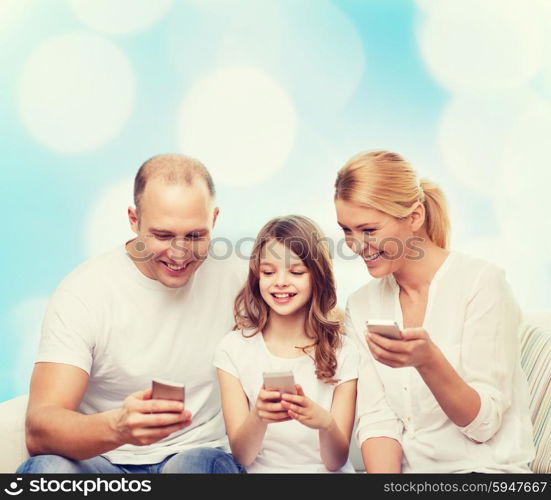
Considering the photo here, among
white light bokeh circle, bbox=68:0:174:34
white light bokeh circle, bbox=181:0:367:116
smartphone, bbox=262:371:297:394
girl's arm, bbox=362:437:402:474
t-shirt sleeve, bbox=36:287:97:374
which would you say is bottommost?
girl's arm, bbox=362:437:402:474

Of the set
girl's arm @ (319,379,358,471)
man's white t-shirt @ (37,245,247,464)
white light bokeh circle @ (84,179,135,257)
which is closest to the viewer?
girl's arm @ (319,379,358,471)

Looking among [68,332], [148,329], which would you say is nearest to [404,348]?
[148,329]

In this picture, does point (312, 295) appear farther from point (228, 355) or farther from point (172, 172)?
point (172, 172)

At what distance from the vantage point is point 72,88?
80.0 inches

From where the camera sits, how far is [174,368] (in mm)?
1780

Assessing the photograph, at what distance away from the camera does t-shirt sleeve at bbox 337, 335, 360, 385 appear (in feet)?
5.84

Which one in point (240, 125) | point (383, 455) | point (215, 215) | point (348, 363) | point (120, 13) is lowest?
point (383, 455)

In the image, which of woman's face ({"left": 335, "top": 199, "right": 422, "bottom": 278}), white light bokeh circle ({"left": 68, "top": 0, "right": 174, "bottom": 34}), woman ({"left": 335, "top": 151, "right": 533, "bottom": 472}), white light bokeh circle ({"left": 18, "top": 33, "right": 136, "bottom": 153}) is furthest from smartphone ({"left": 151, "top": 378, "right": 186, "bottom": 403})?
white light bokeh circle ({"left": 68, "top": 0, "right": 174, "bottom": 34})

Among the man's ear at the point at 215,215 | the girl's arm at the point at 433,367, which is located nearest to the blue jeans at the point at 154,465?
the girl's arm at the point at 433,367

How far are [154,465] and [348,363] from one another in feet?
1.81

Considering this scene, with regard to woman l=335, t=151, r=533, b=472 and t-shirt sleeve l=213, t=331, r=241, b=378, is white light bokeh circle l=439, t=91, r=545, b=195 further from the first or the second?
t-shirt sleeve l=213, t=331, r=241, b=378

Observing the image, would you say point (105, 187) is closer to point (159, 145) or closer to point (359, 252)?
point (159, 145)

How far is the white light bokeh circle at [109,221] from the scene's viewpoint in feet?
6.48

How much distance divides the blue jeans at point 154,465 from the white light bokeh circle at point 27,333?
43 centimetres
